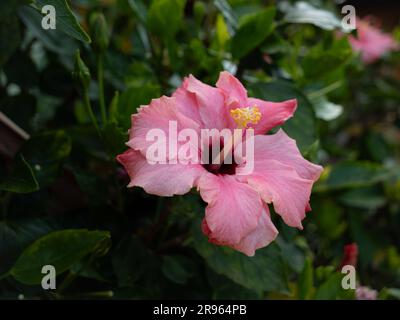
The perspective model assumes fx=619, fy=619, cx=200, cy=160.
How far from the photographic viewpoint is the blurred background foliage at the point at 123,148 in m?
0.75

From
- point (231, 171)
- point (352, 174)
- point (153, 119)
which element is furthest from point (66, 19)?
point (352, 174)

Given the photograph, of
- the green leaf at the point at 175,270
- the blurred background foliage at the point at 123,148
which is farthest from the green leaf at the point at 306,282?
the green leaf at the point at 175,270

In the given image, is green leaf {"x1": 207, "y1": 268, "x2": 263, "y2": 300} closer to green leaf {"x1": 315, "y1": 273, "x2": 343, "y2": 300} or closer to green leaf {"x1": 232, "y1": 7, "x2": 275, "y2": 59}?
green leaf {"x1": 315, "y1": 273, "x2": 343, "y2": 300}

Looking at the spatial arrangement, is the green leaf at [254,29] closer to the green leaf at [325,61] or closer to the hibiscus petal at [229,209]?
the green leaf at [325,61]

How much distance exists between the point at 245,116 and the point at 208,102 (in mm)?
46

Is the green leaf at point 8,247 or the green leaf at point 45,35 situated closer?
the green leaf at point 8,247

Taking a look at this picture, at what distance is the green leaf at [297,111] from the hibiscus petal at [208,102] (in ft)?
0.42

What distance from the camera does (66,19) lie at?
25.1 inches

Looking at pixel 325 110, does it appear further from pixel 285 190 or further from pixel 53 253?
pixel 53 253

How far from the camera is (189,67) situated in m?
0.90

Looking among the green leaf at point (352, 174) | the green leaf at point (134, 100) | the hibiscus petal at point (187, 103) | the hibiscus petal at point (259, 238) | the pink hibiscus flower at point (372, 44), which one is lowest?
the hibiscus petal at point (259, 238)

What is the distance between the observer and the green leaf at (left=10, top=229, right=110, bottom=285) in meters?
0.70

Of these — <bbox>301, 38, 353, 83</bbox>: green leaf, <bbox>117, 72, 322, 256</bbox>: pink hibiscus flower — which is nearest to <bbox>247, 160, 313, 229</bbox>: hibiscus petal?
<bbox>117, 72, 322, 256</bbox>: pink hibiscus flower
